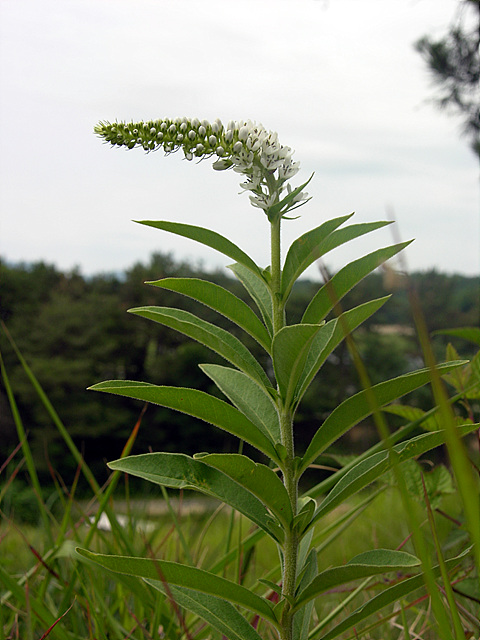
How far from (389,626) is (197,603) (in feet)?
3.06

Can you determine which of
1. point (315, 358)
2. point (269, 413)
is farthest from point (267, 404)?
point (315, 358)

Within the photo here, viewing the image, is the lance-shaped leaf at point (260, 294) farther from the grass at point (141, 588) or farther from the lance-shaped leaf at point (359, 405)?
the grass at point (141, 588)

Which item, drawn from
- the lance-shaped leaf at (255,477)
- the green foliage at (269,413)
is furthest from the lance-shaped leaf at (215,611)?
the lance-shaped leaf at (255,477)

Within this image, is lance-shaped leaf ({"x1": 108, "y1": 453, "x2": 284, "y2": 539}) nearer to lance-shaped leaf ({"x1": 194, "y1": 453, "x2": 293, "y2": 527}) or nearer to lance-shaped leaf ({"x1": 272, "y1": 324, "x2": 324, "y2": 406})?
lance-shaped leaf ({"x1": 194, "y1": 453, "x2": 293, "y2": 527})

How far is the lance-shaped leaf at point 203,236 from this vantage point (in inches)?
37.0

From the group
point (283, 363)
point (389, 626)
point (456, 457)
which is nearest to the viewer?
point (456, 457)

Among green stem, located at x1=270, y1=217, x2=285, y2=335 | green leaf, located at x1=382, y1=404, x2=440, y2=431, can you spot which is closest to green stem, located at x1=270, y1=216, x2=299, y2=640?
green stem, located at x1=270, y1=217, x2=285, y2=335

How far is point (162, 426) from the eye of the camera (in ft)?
72.5

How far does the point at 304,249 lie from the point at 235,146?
21cm

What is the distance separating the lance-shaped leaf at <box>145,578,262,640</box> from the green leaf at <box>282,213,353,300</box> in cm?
55

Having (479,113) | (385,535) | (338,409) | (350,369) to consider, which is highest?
(479,113)

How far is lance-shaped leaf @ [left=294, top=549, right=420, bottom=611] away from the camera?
88cm

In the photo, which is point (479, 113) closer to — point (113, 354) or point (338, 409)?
point (338, 409)

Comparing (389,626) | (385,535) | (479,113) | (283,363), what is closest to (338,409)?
(283,363)
